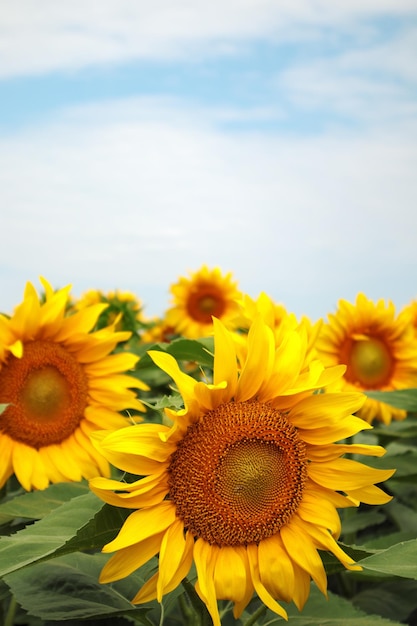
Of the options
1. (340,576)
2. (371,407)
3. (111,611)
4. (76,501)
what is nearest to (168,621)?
(111,611)

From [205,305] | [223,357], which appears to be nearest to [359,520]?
[223,357]

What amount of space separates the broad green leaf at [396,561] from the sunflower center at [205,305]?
16.1ft

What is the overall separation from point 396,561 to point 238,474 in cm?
33

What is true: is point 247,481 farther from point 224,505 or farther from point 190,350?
point 190,350

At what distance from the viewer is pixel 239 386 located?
1.61 meters

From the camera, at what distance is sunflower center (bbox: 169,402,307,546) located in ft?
5.18

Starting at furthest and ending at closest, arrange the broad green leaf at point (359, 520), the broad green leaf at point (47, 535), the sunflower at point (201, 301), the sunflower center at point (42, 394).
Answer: the sunflower at point (201, 301) → the broad green leaf at point (359, 520) → the sunflower center at point (42, 394) → the broad green leaf at point (47, 535)

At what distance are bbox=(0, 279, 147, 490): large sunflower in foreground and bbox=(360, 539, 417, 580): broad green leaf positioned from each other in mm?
1425

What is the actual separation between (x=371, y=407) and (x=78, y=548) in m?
2.92

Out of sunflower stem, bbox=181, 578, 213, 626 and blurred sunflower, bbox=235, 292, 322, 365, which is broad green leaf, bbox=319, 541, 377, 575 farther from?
blurred sunflower, bbox=235, 292, 322, 365

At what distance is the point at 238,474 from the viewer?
1.61 meters

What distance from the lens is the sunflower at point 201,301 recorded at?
21.4 ft

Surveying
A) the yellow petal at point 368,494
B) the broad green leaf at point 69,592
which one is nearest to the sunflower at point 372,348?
the broad green leaf at point 69,592

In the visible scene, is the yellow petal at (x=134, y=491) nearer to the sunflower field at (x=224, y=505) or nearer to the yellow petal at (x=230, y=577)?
A: the sunflower field at (x=224, y=505)
